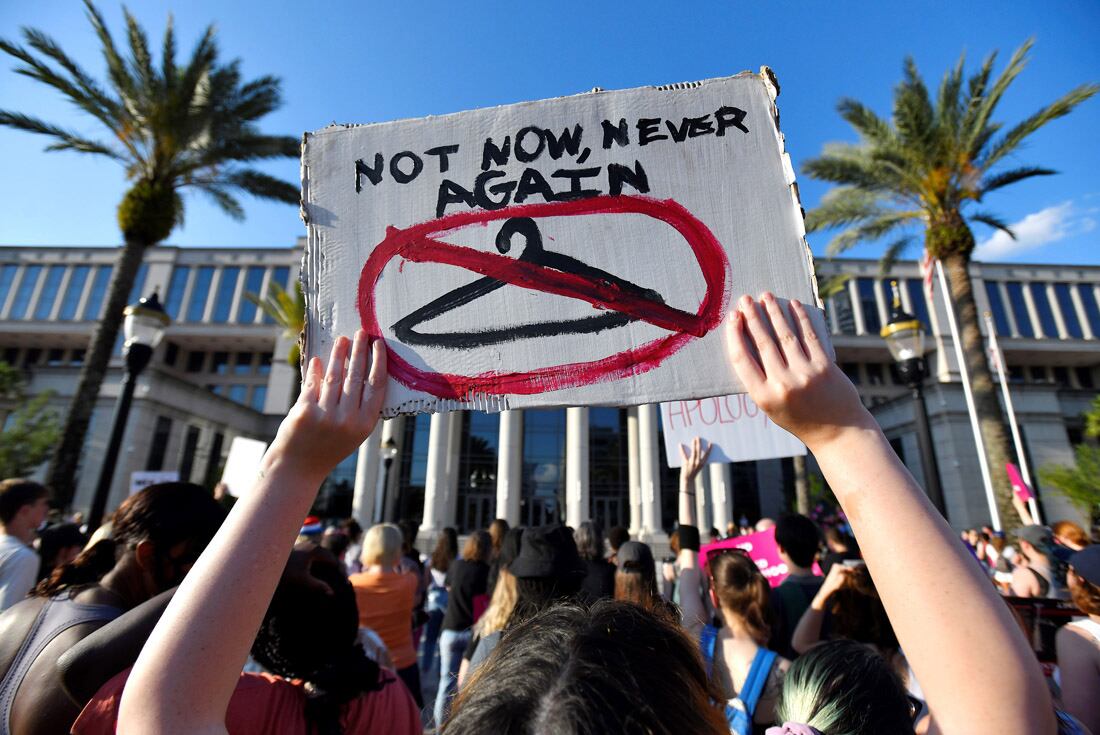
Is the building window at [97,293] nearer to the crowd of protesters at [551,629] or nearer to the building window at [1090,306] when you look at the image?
the crowd of protesters at [551,629]

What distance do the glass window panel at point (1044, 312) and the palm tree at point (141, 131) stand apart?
5021 centimetres

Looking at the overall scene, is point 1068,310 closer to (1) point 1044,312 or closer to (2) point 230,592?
(1) point 1044,312

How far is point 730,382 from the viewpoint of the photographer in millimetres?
1416

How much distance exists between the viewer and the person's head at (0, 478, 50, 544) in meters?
3.58

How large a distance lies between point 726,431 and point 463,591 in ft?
9.49

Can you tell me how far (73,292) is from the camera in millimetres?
41844

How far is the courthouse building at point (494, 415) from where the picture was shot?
23.3 m

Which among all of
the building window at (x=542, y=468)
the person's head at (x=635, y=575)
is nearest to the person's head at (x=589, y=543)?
the person's head at (x=635, y=575)

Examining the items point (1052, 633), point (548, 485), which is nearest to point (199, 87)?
point (1052, 633)

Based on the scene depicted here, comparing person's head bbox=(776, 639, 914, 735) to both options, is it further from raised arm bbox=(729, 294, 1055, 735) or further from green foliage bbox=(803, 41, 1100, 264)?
green foliage bbox=(803, 41, 1100, 264)

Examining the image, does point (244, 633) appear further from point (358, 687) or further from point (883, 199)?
point (883, 199)

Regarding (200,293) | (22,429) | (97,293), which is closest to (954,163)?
(22,429)

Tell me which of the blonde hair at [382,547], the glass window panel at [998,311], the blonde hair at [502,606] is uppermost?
the glass window panel at [998,311]

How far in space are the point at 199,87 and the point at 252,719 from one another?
49.4 ft
